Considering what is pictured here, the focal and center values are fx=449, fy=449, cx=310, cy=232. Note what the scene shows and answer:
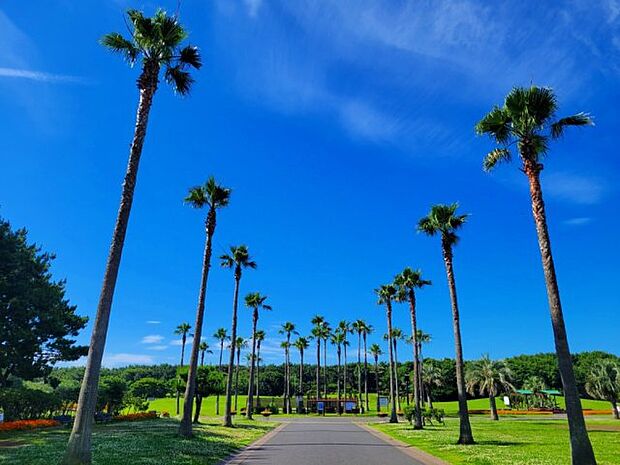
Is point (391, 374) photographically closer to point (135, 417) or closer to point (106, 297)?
point (135, 417)

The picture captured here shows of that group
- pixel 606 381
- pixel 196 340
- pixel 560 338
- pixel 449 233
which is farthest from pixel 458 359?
pixel 606 381

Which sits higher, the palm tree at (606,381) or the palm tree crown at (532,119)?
the palm tree crown at (532,119)

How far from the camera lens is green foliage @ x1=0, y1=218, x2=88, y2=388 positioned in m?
35.2

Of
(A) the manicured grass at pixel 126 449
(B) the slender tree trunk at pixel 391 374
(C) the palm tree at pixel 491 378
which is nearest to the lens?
(A) the manicured grass at pixel 126 449

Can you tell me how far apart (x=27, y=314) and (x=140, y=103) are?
2809 centimetres

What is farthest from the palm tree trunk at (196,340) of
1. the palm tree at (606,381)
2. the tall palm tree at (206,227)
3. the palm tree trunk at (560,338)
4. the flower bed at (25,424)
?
the palm tree at (606,381)

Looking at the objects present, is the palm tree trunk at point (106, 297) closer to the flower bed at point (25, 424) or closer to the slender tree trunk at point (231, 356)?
the flower bed at point (25, 424)

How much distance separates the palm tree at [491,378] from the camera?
5148 cm

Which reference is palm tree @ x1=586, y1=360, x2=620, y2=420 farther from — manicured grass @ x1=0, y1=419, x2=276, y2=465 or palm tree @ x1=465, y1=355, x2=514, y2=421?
manicured grass @ x1=0, y1=419, x2=276, y2=465

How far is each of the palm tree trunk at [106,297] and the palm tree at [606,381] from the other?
5181 centimetres

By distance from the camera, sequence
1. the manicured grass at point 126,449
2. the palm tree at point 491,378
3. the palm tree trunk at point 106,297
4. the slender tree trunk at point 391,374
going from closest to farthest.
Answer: the palm tree trunk at point 106,297
the manicured grass at point 126,449
the slender tree trunk at point 391,374
the palm tree at point 491,378

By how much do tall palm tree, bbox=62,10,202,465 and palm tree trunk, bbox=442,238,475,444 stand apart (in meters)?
17.8

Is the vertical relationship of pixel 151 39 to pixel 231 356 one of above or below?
above

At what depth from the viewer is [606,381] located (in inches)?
1881
